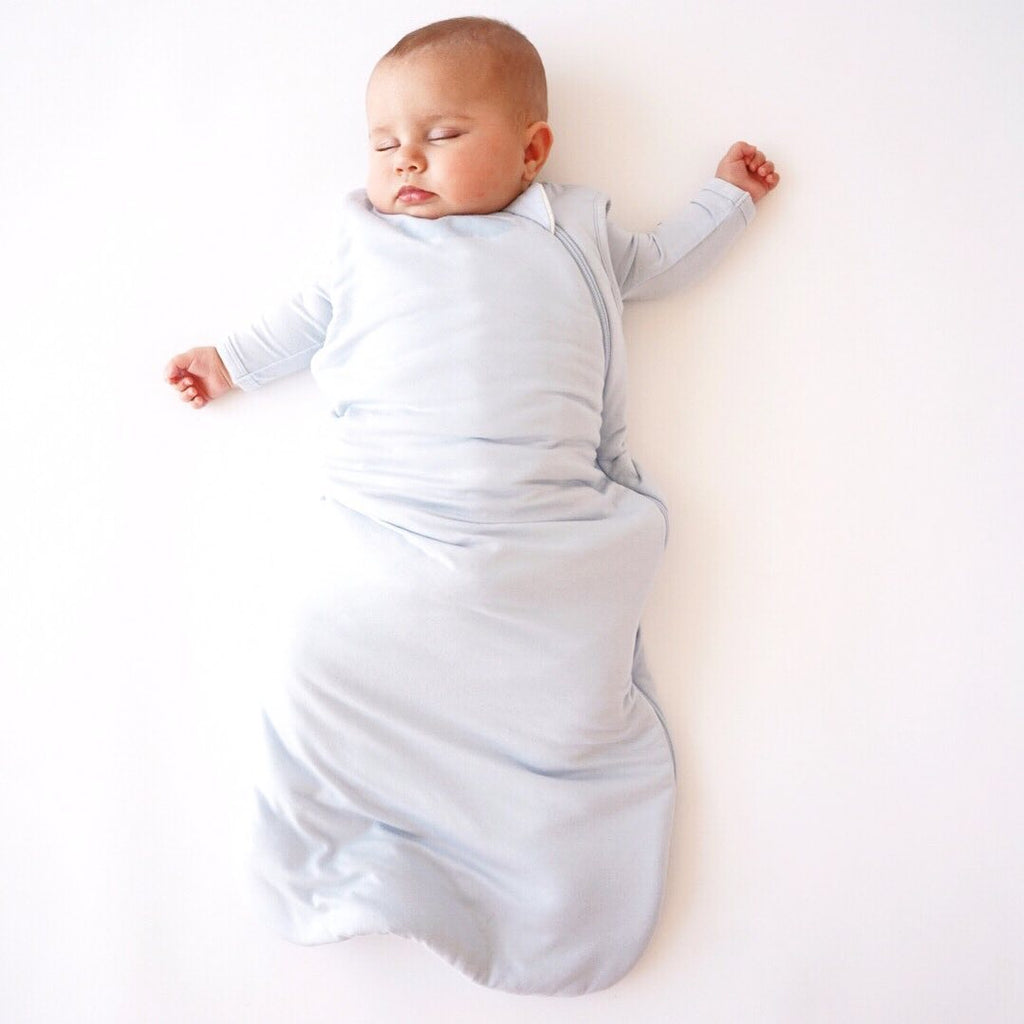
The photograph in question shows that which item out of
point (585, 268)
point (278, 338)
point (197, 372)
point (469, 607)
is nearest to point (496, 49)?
point (585, 268)

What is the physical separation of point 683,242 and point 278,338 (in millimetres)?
533

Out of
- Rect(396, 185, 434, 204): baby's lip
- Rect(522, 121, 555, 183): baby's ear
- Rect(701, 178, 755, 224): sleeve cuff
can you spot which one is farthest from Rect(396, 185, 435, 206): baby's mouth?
Rect(701, 178, 755, 224): sleeve cuff

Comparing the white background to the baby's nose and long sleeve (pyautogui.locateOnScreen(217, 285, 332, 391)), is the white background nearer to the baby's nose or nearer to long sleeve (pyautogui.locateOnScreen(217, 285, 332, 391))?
long sleeve (pyautogui.locateOnScreen(217, 285, 332, 391))

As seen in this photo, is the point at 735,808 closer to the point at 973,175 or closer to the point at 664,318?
the point at 664,318

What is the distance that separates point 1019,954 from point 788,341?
809 mm

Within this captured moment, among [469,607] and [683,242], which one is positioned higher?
[683,242]

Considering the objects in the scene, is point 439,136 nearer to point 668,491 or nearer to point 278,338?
point 278,338

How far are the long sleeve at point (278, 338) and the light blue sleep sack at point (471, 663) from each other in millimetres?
106

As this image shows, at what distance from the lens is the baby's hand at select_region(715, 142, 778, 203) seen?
1.27 metres

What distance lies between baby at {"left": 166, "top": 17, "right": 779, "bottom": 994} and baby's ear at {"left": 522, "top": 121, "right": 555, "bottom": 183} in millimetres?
16

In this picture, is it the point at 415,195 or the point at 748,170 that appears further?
the point at 748,170

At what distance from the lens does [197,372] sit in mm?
1273

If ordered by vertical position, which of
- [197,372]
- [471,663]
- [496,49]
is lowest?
[471,663]

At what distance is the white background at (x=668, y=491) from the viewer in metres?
1.19
